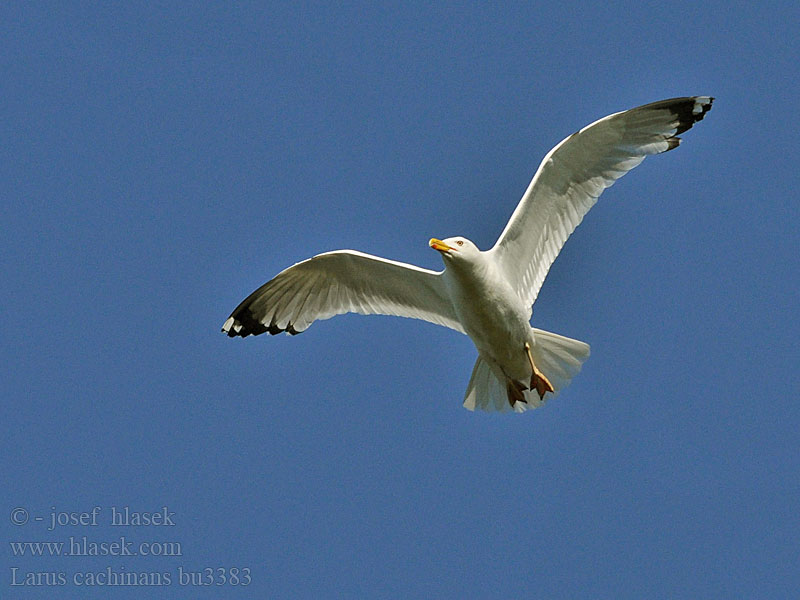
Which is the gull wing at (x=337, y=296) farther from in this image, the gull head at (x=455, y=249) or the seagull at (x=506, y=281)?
the gull head at (x=455, y=249)

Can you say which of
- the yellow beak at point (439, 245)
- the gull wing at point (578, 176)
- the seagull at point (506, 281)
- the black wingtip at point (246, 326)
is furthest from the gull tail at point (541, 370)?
the black wingtip at point (246, 326)

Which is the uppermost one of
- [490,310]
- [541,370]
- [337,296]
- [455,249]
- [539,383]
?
[337,296]

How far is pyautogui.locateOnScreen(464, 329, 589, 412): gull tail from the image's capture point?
11359mm

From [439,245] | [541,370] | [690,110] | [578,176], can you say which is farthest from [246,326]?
[690,110]

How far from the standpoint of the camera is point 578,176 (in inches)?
436

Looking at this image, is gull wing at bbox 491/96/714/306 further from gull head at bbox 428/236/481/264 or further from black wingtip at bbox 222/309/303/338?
black wingtip at bbox 222/309/303/338

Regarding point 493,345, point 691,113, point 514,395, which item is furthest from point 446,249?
point 691,113

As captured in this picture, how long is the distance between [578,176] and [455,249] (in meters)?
1.50

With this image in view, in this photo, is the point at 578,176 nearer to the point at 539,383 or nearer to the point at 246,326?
the point at 539,383

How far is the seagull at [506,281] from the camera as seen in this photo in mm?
10695

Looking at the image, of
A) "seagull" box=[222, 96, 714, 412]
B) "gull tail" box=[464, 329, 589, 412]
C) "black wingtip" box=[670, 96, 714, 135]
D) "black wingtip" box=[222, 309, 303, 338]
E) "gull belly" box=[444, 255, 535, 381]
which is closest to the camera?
"gull belly" box=[444, 255, 535, 381]

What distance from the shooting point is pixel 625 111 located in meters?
10.9

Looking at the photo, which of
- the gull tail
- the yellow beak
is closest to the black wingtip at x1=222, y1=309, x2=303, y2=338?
the gull tail

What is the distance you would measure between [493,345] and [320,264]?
1.81 meters
